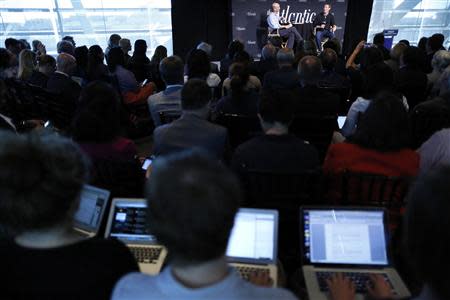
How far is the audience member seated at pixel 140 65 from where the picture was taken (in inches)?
206

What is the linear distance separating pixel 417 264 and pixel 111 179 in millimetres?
1530

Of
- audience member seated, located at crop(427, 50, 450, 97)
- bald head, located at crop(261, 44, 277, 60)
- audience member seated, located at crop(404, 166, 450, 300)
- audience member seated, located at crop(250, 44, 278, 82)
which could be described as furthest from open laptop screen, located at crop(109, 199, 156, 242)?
bald head, located at crop(261, 44, 277, 60)

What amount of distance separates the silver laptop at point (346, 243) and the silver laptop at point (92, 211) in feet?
2.87

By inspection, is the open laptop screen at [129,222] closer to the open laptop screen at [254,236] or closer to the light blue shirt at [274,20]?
the open laptop screen at [254,236]

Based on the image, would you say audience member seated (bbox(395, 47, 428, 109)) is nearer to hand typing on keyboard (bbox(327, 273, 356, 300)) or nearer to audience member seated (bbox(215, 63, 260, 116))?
audience member seated (bbox(215, 63, 260, 116))

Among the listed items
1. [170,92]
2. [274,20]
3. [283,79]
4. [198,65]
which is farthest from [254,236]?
[274,20]

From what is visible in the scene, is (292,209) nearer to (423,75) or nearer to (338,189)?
(338,189)

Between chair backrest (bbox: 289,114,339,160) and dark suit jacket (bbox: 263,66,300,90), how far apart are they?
47.8 inches

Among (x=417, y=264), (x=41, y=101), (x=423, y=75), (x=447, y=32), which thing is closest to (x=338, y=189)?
(x=417, y=264)

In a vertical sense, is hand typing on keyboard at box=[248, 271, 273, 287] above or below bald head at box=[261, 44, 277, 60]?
below

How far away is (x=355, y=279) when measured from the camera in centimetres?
146

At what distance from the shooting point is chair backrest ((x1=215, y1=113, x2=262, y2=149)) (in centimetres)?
286

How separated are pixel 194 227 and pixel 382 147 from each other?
137cm

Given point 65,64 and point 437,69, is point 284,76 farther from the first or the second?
point 65,64
